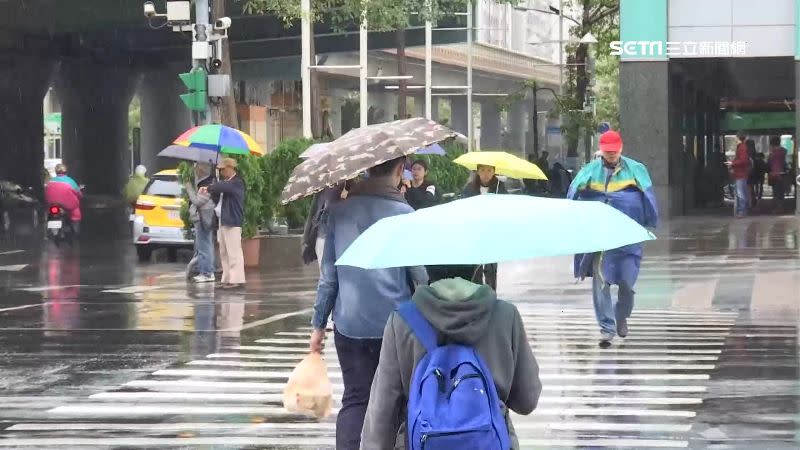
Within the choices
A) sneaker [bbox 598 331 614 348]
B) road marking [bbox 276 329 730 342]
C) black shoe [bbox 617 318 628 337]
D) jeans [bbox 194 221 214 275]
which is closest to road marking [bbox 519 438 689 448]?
sneaker [bbox 598 331 614 348]

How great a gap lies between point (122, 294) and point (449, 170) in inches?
752

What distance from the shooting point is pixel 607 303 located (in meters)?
13.1

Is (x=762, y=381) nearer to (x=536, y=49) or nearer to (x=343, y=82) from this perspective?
(x=343, y=82)

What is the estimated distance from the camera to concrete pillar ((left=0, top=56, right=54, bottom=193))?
5381 centimetres

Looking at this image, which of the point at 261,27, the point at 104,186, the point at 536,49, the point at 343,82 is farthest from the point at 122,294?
the point at 536,49

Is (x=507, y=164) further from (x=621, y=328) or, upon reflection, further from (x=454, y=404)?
(x=454, y=404)

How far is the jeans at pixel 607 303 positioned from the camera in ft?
42.0

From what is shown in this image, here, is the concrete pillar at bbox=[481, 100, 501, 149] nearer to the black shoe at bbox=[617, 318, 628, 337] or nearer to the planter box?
the planter box

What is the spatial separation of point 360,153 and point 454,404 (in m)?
2.29

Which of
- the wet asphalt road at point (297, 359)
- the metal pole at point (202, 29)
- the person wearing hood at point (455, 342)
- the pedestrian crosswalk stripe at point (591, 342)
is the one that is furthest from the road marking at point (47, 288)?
the person wearing hood at point (455, 342)

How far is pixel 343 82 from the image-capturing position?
2810 inches

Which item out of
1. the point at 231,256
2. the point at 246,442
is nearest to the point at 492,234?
the point at 246,442

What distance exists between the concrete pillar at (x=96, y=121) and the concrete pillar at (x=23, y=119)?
2446 millimetres

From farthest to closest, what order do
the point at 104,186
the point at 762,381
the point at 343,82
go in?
Answer: the point at 343,82, the point at 104,186, the point at 762,381
